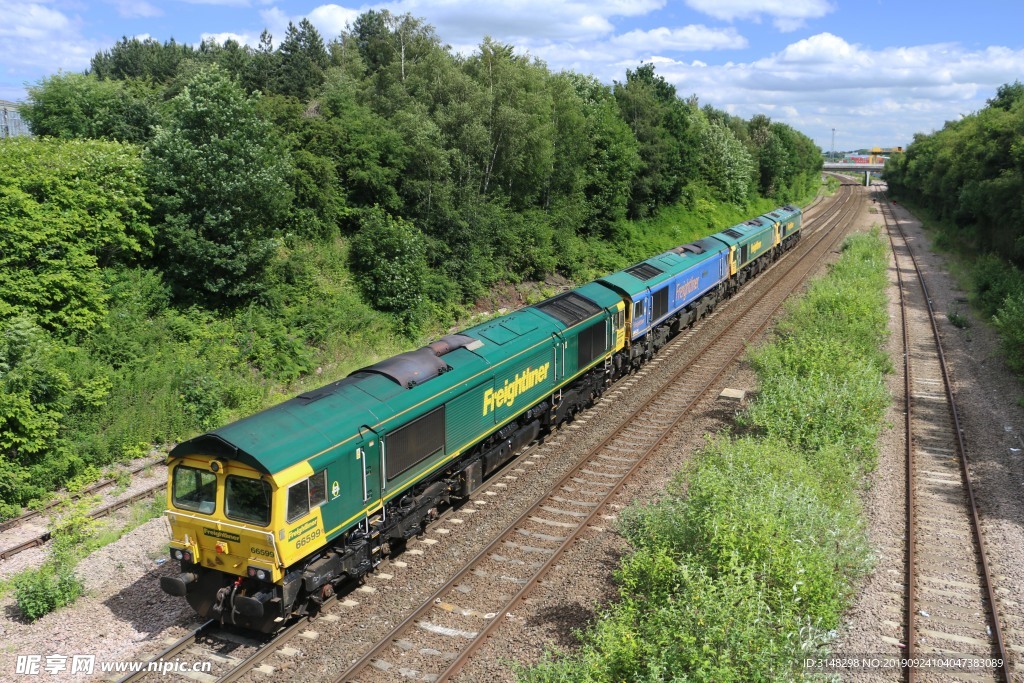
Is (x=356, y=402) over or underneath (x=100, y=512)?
over

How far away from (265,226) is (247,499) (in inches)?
705

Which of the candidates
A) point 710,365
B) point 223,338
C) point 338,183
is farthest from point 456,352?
point 338,183

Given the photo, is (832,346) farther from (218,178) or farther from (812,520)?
(218,178)

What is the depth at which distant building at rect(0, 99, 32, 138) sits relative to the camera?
41.3 m

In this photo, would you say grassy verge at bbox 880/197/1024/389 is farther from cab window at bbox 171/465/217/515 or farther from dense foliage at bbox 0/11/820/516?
cab window at bbox 171/465/217/515

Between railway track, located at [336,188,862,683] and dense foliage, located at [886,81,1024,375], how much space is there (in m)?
13.4

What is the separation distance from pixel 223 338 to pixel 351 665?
16.2m

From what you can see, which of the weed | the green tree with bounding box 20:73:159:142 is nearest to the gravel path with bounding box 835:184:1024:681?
the weed

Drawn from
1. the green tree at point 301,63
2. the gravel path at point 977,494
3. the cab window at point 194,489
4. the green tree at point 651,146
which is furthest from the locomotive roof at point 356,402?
the green tree at point 301,63

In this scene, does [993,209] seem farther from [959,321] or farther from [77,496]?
[77,496]

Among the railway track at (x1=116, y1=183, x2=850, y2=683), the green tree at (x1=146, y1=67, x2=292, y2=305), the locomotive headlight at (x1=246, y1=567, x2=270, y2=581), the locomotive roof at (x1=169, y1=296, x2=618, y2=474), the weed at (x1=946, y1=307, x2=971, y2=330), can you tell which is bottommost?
the railway track at (x1=116, y1=183, x2=850, y2=683)

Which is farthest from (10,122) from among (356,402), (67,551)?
(356,402)

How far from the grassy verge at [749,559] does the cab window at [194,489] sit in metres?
5.36

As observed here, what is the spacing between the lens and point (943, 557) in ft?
43.8
